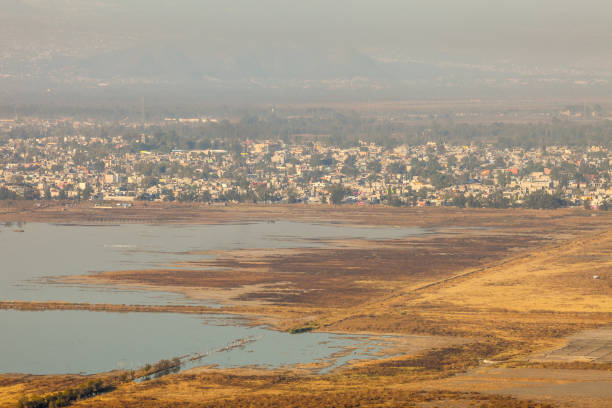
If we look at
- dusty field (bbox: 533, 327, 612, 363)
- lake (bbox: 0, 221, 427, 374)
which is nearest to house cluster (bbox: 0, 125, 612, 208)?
lake (bbox: 0, 221, 427, 374)

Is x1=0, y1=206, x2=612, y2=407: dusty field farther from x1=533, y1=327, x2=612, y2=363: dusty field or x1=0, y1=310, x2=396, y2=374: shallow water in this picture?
x1=0, y1=310, x2=396, y2=374: shallow water

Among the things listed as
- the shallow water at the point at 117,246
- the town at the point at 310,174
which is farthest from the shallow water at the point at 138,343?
the town at the point at 310,174

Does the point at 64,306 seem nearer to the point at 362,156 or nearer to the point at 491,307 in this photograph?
the point at 491,307

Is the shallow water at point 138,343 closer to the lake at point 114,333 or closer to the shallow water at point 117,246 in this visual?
the lake at point 114,333

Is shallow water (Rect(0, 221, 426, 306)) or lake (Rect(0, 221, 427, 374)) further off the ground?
lake (Rect(0, 221, 427, 374))

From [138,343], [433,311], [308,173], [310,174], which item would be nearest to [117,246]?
[433,311]

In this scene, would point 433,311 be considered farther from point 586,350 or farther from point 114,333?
point 114,333

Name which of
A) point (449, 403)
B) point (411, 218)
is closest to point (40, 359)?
point (449, 403)
